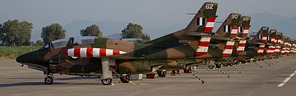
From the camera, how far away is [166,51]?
27078 mm

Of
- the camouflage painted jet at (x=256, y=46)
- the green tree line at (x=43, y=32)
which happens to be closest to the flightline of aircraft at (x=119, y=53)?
the camouflage painted jet at (x=256, y=46)

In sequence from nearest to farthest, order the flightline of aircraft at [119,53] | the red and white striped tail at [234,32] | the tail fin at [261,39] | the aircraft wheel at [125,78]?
the flightline of aircraft at [119,53]
the aircraft wheel at [125,78]
the red and white striped tail at [234,32]
the tail fin at [261,39]

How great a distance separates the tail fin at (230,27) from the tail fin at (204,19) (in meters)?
9.73

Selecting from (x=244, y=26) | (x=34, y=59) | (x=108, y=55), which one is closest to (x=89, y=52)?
(x=108, y=55)

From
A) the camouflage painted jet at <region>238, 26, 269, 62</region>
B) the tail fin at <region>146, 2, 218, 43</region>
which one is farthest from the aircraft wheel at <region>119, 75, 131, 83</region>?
the camouflage painted jet at <region>238, 26, 269, 62</region>

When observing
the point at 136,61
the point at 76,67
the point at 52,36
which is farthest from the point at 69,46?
the point at 52,36

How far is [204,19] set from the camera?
28.5 m

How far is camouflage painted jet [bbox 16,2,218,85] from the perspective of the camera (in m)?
26.4

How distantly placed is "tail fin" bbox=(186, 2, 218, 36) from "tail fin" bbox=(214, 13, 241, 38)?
31.9ft

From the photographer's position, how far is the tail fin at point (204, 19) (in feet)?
92.7

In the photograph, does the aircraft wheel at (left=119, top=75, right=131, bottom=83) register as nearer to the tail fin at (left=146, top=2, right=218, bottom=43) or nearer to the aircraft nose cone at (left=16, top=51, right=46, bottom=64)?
the tail fin at (left=146, top=2, right=218, bottom=43)

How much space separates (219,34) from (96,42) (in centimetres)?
1406

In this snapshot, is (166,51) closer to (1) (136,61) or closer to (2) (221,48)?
(1) (136,61)

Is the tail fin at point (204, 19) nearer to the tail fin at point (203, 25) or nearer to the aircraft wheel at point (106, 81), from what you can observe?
the tail fin at point (203, 25)
